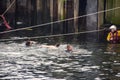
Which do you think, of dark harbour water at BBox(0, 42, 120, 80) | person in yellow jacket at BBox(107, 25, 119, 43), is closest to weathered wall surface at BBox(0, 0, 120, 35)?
person in yellow jacket at BBox(107, 25, 119, 43)

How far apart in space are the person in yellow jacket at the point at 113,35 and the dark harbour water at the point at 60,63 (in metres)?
0.46

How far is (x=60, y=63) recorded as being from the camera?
24.2 metres

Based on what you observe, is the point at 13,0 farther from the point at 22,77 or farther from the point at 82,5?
the point at 22,77

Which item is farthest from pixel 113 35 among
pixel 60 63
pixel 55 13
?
pixel 55 13

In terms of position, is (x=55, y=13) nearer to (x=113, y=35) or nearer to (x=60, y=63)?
(x=113, y=35)

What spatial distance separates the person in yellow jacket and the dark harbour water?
0.46 meters

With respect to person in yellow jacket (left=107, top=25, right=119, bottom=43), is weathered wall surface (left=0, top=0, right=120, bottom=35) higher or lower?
higher

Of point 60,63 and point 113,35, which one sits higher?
point 113,35

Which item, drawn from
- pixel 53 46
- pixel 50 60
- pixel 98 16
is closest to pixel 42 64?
pixel 50 60

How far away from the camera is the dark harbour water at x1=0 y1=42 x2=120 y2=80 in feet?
70.0

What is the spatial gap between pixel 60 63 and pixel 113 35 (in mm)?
7259

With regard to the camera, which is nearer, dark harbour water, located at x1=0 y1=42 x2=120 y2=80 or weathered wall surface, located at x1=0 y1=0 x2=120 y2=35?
dark harbour water, located at x1=0 y1=42 x2=120 y2=80

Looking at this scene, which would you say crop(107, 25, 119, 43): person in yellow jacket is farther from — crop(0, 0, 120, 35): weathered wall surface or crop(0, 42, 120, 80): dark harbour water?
crop(0, 0, 120, 35): weathered wall surface

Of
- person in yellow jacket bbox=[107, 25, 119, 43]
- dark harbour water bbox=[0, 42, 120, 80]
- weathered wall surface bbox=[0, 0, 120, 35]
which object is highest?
weathered wall surface bbox=[0, 0, 120, 35]
